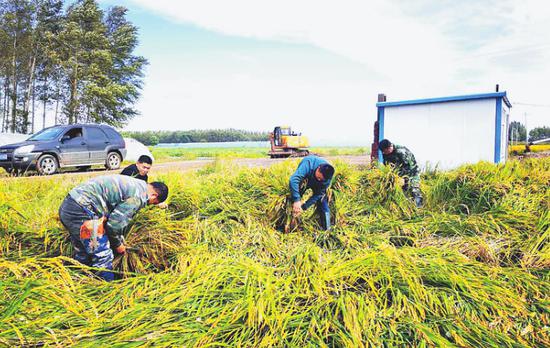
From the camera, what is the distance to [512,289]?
2939 mm

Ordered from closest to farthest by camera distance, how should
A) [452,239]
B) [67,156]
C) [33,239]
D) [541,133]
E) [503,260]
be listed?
1. [33,239]
2. [503,260]
3. [452,239]
4. [67,156]
5. [541,133]

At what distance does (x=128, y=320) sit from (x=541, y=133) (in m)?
85.6

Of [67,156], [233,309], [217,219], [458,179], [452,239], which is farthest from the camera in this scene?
[67,156]

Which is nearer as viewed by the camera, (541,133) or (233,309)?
(233,309)

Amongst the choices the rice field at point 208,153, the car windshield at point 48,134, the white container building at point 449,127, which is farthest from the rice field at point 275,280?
the rice field at point 208,153

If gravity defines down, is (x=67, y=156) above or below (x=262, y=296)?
above

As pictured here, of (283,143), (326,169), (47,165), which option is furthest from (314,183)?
(283,143)

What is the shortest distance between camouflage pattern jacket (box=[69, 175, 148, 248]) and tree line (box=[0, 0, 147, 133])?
24.2 m

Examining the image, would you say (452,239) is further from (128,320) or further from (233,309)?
(128,320)

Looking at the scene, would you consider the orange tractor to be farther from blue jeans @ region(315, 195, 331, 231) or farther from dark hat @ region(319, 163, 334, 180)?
dark hat @ region(319, 163, 334, 180)

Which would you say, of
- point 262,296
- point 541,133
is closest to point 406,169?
point 262,296

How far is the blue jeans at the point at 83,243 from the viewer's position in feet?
9.81

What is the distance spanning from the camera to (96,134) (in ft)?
36.1

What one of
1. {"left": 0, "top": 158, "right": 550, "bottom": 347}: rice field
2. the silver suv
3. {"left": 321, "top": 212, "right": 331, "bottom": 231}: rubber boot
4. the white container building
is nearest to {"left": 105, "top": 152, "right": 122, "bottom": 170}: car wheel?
the silver suv
